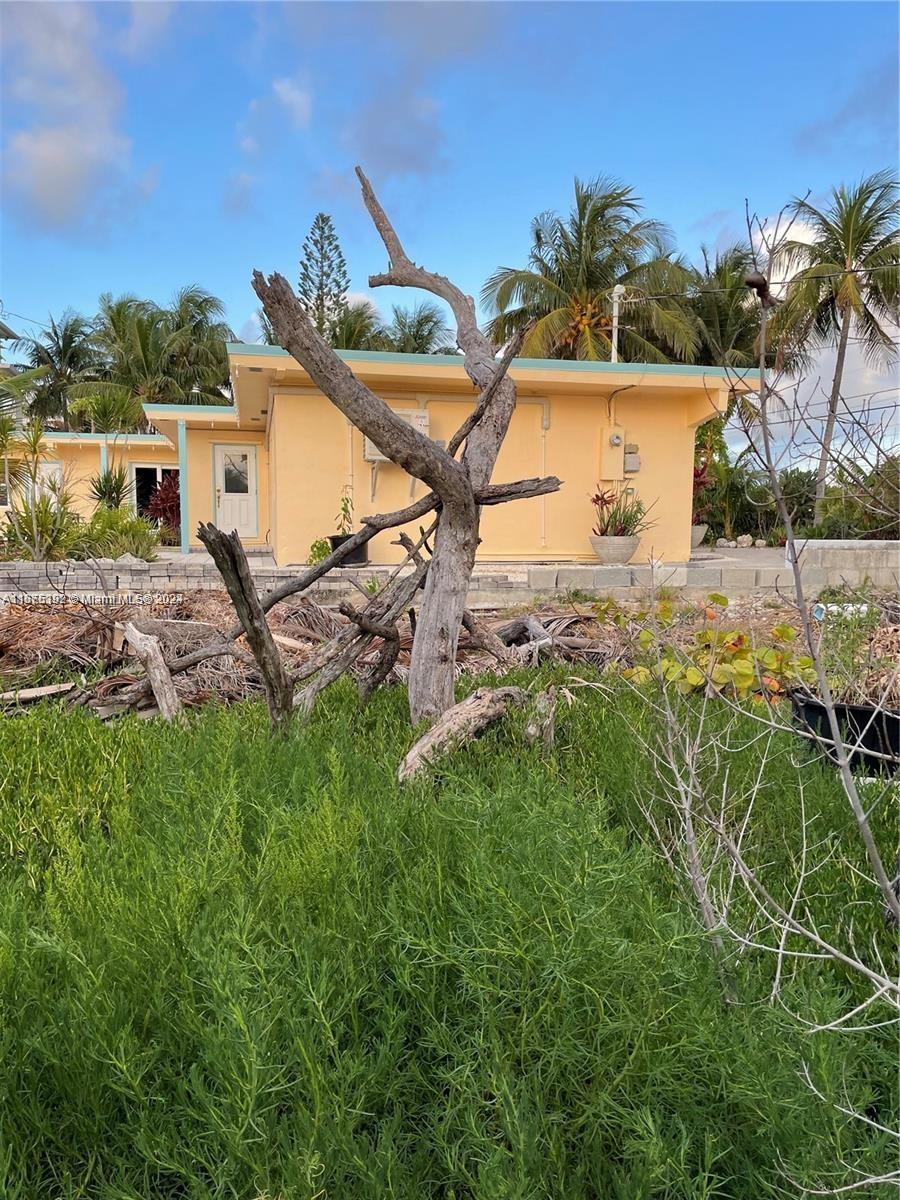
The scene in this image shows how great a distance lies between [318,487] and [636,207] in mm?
19470

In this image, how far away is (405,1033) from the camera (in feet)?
4.99

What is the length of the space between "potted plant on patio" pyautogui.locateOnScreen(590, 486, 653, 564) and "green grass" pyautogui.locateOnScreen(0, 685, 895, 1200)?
1047cm

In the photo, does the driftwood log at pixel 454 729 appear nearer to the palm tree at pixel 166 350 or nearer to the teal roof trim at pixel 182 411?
the teal roof trim at pixel 182 411

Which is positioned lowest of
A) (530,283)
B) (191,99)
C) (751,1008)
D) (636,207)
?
(751,1008)

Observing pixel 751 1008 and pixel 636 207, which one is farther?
pixel 636 207

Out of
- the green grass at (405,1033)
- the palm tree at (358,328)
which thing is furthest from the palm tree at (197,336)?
the green grass at (405,1033)

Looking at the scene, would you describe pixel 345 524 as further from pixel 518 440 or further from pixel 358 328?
pixel 358 328

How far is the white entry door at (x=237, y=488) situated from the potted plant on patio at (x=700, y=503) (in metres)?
→ 10.7

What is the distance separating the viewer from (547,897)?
162cm

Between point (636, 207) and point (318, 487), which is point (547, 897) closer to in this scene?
point (318, 487)

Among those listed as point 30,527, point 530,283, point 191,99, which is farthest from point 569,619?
point 530,283

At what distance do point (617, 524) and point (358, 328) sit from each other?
18.9 m

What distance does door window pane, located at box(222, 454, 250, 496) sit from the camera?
16.9m

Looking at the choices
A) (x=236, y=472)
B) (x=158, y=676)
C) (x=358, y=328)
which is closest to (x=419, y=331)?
(x=358, y=328)
